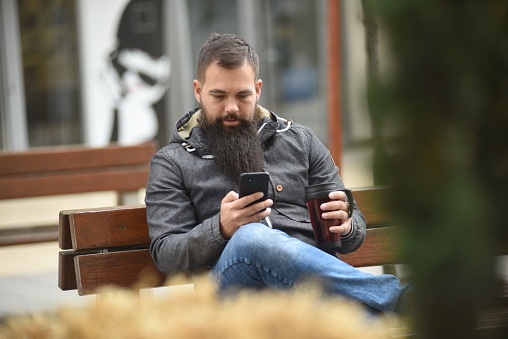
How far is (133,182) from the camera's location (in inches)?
262

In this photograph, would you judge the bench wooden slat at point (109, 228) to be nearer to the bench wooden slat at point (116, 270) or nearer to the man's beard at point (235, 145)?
the bench wooden slat at point (116, 270)

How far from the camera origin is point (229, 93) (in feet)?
11.6

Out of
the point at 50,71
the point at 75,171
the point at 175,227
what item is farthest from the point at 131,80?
the point at 175,227

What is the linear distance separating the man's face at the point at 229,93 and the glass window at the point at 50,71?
8.93 metres

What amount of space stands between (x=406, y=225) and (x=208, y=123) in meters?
2.48

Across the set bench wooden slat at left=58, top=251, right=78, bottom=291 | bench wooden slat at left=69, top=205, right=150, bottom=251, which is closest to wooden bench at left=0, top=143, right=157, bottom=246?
bench wooden slat at left=58, top=251, right=78, bottom=291

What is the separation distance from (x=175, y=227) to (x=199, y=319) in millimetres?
2019

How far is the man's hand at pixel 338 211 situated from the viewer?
10.3 ft

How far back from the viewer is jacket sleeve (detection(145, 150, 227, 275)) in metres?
3.15

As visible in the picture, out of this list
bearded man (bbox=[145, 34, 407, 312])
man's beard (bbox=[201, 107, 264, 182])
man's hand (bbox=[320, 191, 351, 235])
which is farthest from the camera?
man's beard (bbox=[201, 107, 264, 182])

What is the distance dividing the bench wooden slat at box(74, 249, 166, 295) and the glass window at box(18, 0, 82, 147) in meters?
9.11

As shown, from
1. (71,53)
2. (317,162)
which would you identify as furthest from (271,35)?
(317,162)

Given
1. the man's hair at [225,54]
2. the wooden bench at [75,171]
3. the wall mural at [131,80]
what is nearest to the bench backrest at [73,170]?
the wooden bench at [75,171]

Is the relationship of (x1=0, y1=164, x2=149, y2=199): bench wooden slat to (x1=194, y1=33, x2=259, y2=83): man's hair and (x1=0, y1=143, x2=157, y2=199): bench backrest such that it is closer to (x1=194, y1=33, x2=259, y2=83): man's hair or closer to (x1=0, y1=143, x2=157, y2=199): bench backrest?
(x1=0, y1=143, x2=157, y2=199): bench backrest
